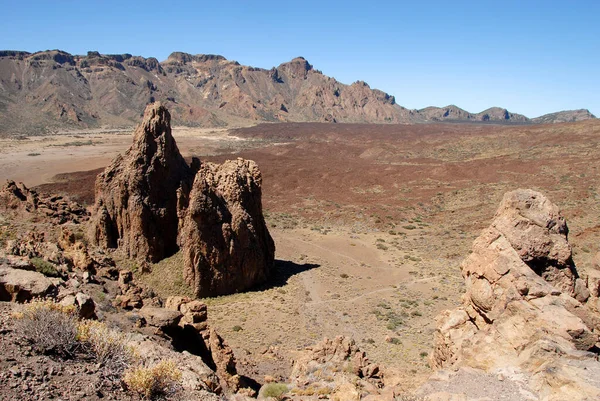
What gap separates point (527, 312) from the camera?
24.7ft

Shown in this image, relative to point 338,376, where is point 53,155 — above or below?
above

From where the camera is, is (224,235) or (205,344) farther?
(224,235)

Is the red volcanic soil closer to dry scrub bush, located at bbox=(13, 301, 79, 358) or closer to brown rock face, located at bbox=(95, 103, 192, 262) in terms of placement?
brown rock face, located at bbox=(95, 103, 192, 262)

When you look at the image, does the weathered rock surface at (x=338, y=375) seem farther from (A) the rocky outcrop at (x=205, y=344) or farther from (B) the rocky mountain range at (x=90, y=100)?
(B) the rocky mountain range at (x=90, y=100)

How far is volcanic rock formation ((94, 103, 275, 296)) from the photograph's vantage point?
17.9 meters

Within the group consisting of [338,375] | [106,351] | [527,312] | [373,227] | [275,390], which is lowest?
[373,227]

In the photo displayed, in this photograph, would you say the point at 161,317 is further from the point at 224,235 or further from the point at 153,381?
the point at 224,235

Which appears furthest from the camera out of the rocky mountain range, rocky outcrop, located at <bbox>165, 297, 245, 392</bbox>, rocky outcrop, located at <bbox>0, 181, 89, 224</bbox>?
the rocky mountain range

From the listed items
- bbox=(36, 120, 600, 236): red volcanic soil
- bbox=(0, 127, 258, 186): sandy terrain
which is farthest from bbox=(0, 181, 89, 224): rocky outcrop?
bbox=(0, 127, 258, 186): sandy terrain

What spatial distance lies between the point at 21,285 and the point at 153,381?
426 centimetres

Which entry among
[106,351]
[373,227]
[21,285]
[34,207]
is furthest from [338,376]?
[373,227]

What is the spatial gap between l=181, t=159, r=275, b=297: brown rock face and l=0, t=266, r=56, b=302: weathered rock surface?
8822mm

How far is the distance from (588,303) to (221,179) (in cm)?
1588

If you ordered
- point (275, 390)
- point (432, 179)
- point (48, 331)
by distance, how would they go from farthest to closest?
point (432, 179) < point (275, 390) < point (48, 331)
